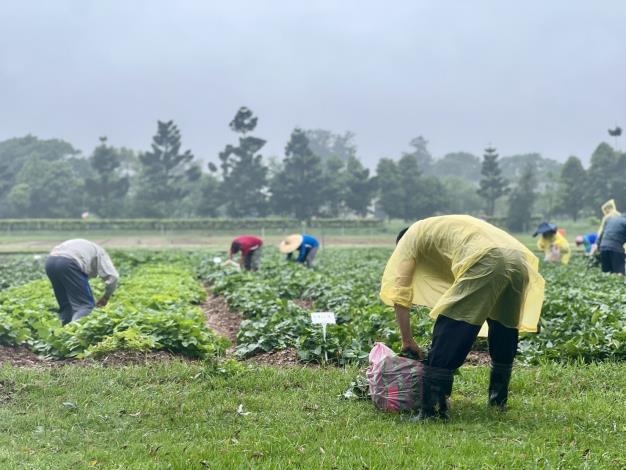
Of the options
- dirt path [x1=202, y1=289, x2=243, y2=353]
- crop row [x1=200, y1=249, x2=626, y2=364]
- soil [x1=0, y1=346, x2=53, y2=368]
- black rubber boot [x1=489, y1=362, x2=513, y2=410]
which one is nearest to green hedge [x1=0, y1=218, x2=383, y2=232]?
dirt path [x1=202, y1=289, x2=243, y2=353]

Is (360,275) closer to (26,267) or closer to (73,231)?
(26,267)

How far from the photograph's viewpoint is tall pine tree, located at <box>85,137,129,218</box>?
64000 mm

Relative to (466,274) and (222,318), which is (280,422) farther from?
(222,318)

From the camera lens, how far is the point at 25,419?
4730mm

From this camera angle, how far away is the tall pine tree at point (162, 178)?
6406 centimetres

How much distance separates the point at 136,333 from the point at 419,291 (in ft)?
11.3

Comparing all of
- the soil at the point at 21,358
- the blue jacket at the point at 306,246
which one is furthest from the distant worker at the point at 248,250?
the soil at the point at 21,358

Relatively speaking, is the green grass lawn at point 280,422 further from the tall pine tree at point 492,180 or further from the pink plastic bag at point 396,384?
the tall pine tree at point 492,180

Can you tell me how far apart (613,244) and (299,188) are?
50798mm

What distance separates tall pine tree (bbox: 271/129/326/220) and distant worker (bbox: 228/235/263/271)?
45461 mm

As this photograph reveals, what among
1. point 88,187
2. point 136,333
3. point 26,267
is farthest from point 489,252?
point 88,187

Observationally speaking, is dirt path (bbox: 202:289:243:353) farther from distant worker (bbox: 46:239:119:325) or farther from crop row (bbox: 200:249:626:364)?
distant worker (bbox: 46:239:119:325)

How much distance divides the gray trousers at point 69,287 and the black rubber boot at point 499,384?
5593 millimetres

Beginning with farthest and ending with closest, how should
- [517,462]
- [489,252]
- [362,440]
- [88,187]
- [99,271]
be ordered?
1. [88,187]
2. [99,271]
3. [489,252]
4. [362,440]
5. [517,462]
